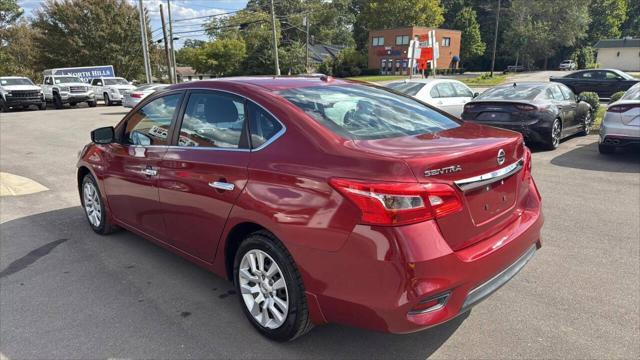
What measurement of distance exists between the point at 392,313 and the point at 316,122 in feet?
3.94

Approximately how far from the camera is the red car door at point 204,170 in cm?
306

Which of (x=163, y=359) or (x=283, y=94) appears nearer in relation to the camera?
(x=163, y=359)

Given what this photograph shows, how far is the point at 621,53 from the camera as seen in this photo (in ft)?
212

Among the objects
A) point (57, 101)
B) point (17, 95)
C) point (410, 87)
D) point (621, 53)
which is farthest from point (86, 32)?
point (621, 53)

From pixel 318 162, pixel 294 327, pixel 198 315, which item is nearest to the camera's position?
pixel 318 162

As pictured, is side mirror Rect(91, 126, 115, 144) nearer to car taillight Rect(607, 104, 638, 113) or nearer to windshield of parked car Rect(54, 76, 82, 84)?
car taillight Rect(607, 104, 638, 113)

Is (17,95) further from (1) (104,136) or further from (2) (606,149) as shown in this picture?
(2) (606,149)

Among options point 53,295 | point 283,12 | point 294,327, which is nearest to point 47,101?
point 53,295

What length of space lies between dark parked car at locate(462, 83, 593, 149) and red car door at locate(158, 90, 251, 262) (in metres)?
6.91

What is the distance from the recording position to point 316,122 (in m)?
2.80

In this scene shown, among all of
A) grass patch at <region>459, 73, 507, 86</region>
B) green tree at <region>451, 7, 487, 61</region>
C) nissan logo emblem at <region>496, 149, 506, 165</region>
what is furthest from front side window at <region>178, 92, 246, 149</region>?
green tree at <region>451, 7, 487, 61</region>

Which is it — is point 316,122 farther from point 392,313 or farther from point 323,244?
point 392,313

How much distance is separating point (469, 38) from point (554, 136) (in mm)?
69565

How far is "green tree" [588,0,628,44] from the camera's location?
2894 inches
